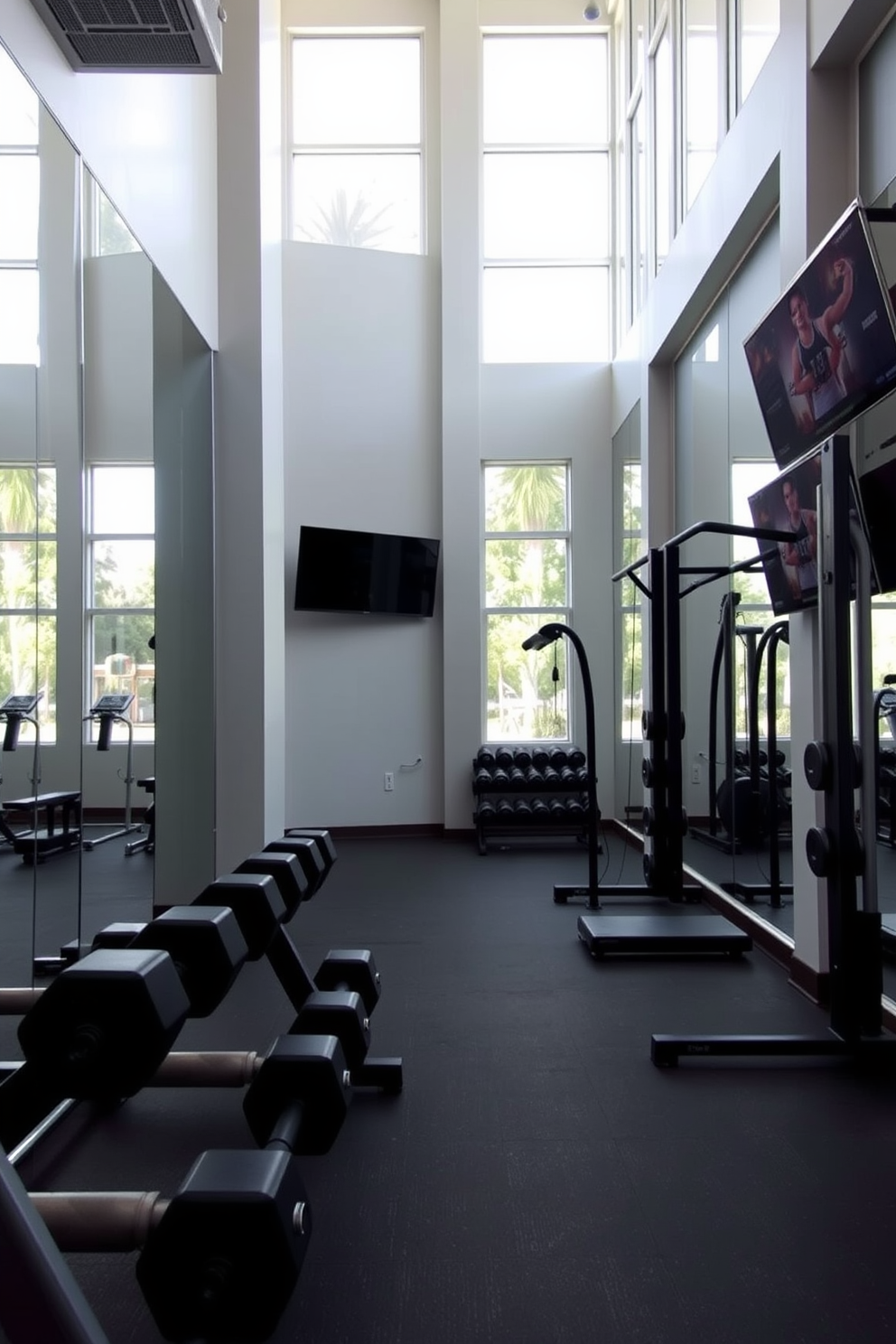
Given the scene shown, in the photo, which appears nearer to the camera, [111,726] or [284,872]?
[284,872]

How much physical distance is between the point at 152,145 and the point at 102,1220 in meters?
4.18

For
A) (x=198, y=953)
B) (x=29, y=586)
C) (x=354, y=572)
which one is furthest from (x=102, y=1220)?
Answer: (x=354, y=572)

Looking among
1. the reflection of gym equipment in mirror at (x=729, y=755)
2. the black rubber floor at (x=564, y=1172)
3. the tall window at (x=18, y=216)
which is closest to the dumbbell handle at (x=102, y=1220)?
the black rubber floor at (x=564, y=1172)

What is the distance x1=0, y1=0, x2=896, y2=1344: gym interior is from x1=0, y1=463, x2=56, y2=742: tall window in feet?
0.09

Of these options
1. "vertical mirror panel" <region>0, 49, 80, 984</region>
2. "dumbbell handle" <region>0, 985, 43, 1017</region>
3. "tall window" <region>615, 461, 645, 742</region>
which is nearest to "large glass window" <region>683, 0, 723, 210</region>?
"tall window" <region>615, 461, 645, 742</region>

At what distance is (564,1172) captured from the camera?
2387 mm

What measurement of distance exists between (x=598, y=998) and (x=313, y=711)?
4.46m

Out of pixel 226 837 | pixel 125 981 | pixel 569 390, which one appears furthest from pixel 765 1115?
pixel 569 390

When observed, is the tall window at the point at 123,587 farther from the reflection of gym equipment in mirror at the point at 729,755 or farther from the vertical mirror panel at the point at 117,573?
the reflection of gym equipment in mirror at the point at 729,755

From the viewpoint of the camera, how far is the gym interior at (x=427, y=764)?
1.89 m

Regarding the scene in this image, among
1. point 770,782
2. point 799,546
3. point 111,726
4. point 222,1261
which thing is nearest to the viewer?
point 222,1261

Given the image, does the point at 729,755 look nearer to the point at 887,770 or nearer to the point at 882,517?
the point at 887,770

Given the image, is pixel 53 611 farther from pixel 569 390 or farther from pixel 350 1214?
pixel 569 390

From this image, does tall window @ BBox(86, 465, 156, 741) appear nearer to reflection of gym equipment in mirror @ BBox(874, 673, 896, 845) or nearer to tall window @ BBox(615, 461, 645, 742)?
reflection of gym equipment in mirror @ BBox(874, 673, 896, 845)
